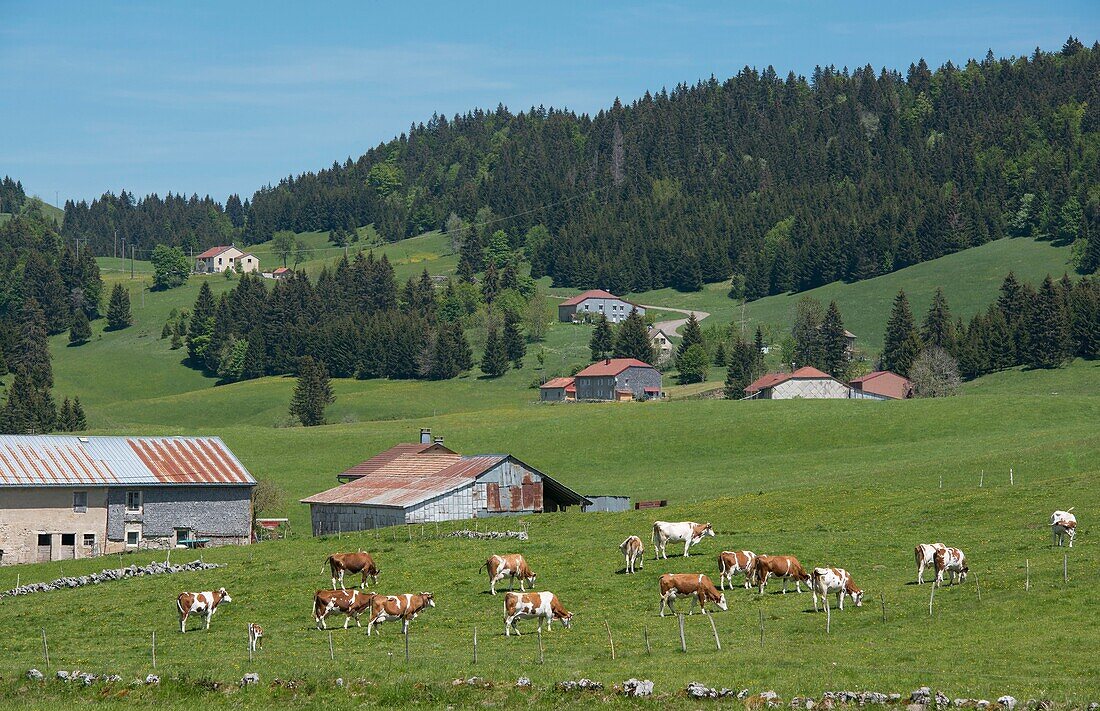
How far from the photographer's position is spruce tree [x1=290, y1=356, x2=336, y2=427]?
157 meters

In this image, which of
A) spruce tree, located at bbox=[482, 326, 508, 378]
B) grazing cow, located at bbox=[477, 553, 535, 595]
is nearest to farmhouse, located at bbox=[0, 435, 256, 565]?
grazing cow, located at bbox=[477, 553, 535, 595]

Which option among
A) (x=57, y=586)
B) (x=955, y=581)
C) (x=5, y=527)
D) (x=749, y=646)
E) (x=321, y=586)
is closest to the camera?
(x=749, y=646)

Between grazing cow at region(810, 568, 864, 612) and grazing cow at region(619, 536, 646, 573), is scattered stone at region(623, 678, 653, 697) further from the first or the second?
grazing cow at region(619, 536, 646, 573)

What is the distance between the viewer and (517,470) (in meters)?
73.7

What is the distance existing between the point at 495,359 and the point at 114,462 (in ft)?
400

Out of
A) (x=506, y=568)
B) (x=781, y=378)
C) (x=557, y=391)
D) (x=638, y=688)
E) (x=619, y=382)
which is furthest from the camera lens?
(x=619, y=382)

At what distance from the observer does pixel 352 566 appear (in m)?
45.5

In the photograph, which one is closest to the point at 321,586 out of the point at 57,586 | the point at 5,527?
the point at 57,586

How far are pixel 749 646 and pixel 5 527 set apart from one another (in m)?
47.1

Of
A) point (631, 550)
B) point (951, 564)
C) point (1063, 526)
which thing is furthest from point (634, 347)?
point (951, 564)

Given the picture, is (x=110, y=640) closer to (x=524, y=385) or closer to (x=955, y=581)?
(x=955, y=581)

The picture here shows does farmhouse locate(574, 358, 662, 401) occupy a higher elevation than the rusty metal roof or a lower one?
higher

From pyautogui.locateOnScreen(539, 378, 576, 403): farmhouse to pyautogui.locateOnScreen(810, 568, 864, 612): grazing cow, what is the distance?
134 metres

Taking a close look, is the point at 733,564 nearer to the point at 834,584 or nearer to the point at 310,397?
the point at 834,584
